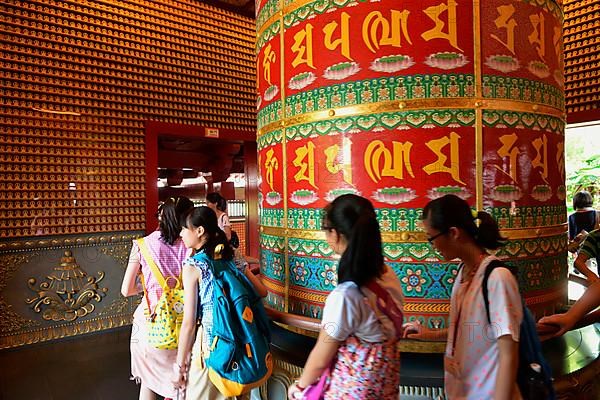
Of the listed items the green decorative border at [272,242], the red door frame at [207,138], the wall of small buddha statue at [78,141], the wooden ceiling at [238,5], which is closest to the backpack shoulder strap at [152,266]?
the green decorative border at [272,242]

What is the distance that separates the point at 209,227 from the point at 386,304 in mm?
1205

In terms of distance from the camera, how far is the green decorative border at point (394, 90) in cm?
245

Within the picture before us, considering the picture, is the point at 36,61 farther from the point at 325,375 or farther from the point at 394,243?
the point at 325,375

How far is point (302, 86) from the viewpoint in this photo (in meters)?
2.83

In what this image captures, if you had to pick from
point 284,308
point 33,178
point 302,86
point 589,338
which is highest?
point 302,86

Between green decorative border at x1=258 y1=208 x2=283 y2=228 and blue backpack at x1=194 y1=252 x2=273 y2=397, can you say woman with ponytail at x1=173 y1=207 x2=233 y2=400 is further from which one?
green decorative border at x1=258 y1=208 x2=283 y2=228

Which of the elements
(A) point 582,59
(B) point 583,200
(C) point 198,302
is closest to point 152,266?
(C) point 198,302

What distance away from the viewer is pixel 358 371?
4.56ft

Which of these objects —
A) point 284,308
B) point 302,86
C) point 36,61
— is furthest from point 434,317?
point 36,61

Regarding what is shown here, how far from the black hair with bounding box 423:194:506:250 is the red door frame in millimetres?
5212

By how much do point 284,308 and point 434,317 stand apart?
106 cm

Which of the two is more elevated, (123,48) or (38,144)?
(123,48)

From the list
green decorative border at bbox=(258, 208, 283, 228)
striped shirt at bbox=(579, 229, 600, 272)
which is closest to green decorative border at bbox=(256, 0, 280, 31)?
green decorative border at bbox=(258, 208, 283, 228)

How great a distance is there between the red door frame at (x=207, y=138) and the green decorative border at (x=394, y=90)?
404 centimetres
